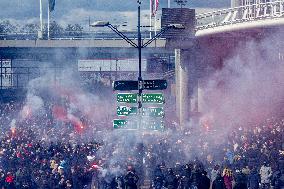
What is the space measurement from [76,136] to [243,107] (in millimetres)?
12542

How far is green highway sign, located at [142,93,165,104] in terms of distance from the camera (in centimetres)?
1820

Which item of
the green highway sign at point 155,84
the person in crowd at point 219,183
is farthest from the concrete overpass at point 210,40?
the person in crowd at point 219,183

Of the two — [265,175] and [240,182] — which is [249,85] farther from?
[240,182]

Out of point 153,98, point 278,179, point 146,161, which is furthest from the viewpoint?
point 146,161

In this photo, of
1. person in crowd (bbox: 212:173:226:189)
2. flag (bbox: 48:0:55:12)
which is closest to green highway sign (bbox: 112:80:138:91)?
person in crowd (bbox: 212:173:226:189)

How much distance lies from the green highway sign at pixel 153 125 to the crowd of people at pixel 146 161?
4.52 feet

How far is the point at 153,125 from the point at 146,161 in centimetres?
312

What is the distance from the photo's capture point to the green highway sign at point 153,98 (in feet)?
59.7

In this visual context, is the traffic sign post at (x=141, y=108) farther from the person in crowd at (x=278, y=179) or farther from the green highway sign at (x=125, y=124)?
the person in crowd at (x=278, y=179)

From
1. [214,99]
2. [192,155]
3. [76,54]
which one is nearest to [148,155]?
[192,155]

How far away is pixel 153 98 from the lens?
60.0ft

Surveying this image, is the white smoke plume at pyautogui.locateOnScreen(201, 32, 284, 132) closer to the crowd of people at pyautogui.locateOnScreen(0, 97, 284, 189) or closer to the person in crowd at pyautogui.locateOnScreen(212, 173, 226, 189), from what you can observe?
the crowd of people at pyautogui.locateOnScreen(0, 97, 284, 189)

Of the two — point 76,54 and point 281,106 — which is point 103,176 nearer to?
point 281,106

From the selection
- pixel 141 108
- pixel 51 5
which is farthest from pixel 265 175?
pixel 51 5
